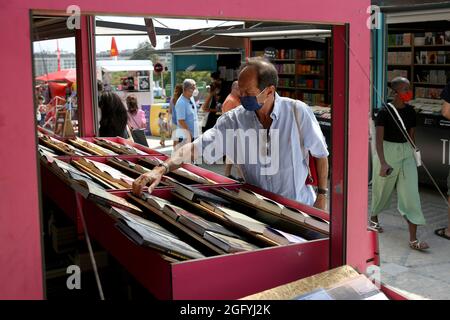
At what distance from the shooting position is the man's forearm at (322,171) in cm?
318

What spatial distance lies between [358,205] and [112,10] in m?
0.98

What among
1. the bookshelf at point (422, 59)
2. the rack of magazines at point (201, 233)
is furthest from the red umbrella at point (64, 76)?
the rack of magazines at point (201, 233)

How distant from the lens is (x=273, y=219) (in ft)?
7.34

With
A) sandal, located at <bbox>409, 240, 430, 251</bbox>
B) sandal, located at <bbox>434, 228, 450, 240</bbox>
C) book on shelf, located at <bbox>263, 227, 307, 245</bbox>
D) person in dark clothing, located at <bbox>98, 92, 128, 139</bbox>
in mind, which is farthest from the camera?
person in dark clothing, located at <bbox>98, 92, 128, 139</bbox>

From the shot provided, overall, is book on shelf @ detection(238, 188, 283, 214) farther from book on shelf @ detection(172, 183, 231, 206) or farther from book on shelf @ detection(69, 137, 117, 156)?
book on shelf @ detection(69, 137, 117, 156)

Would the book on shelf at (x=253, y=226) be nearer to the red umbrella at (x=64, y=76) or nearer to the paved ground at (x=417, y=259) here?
the paved ground at (x=417, y=259)

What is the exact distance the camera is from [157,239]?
173cm

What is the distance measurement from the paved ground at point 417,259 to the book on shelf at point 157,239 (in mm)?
2526

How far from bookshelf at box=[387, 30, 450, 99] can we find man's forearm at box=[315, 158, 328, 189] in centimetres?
Result: 685

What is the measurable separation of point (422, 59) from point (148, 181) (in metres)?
8.10

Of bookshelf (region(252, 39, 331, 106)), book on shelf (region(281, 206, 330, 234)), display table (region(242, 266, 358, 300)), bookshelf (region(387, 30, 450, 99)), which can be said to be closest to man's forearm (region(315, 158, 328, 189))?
book on shelf (region(281, 206, 330, 234))

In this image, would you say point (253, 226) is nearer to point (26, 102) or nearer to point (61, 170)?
point (26, 102)

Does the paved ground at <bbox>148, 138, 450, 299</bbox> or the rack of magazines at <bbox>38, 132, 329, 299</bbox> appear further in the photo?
the paved ground at <bbox>148, 138, 450, 299</bbox>

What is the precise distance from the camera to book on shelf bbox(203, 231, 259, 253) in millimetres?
1727
